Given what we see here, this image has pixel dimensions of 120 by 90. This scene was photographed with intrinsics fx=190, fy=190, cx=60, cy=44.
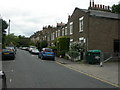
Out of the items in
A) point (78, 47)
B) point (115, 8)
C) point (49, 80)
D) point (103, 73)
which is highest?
point (115, 8)

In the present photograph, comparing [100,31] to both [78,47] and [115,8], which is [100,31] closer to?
[78,47]

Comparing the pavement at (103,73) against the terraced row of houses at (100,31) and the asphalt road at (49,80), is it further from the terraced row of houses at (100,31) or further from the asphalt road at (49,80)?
the terraced row of houses at (100,31)

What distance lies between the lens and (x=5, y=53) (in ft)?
80.6

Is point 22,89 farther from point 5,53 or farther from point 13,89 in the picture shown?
point 5,53

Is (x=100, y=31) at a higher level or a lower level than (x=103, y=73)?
higher

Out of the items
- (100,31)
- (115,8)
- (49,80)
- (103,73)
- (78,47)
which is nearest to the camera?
(49,80)

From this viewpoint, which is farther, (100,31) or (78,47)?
(100,31)

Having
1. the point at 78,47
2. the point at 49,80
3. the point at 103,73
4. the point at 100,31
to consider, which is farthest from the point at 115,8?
the point at 49,80

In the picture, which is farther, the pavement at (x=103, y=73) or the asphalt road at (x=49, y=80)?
the pavement at (x=103, y=73)

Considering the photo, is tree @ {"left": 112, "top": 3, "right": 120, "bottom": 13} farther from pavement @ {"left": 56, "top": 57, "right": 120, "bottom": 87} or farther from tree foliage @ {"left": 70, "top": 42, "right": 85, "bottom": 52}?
pavement @ {"left": 56, "top": 57, "right": 120, "bottom": 87}

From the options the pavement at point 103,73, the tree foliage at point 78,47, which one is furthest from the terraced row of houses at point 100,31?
the pavement at point 103,73

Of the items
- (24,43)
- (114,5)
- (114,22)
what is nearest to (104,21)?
(114,22)

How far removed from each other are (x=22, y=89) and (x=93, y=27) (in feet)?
59.0

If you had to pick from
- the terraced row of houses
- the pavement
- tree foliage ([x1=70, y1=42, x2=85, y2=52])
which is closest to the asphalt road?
the pavement
